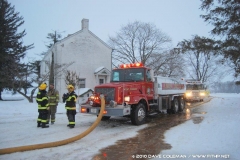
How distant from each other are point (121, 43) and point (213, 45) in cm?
2377

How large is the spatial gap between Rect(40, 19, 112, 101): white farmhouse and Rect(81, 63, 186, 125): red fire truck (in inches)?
508

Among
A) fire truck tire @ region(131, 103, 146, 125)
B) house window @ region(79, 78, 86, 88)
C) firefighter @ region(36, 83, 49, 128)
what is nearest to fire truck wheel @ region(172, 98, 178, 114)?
fire truck tire @ region(131, 103, 146, 125)

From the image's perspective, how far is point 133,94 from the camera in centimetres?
943

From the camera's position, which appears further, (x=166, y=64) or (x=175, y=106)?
(x=166, y=64)

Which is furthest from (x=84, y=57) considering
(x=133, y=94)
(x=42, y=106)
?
(x=42, y=106)

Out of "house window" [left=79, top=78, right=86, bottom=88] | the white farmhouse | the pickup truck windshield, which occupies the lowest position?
the pickup truck windshield

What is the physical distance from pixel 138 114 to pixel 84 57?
1719cm

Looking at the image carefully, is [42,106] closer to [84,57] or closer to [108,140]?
[108,140]

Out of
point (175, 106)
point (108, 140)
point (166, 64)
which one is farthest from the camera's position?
point (166, 64)

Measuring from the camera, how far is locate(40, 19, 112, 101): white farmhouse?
24000 mm

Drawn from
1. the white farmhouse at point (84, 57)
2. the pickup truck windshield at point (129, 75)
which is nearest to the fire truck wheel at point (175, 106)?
the pickup truck windshield at point (129, 75)

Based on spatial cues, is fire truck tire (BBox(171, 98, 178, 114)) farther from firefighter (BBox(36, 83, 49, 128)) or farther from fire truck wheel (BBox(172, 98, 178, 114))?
firefighter (BBox(36, 83, 49, 128))

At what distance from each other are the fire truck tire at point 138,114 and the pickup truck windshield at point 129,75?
1408 millimetres

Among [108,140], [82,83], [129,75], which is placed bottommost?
[108,140]
